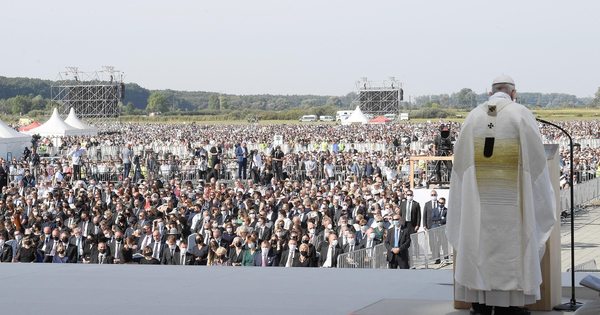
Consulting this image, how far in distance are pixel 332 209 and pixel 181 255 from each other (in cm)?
550

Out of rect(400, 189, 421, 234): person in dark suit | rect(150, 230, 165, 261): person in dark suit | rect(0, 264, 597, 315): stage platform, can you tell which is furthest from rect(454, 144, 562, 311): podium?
rect(400, 189, 421, 234): person in dark suit

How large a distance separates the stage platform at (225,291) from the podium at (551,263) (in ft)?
1.45

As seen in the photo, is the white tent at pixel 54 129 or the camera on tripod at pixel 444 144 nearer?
the camera on tripod at pixel 444 144

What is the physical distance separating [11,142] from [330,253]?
89.5 feet

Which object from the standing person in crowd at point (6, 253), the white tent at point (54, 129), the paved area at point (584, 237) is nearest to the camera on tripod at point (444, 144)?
the paved area at point (584, 237)

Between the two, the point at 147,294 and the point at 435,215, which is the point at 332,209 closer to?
the point at 435,215

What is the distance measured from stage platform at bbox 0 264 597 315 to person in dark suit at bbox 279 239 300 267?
399cm

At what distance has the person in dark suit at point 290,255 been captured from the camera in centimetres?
1212

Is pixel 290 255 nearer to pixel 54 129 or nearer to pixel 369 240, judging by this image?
pixel 369 240

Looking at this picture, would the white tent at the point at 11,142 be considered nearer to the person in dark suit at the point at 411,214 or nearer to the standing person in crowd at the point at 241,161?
the standing person in crowd at the point at 241,161

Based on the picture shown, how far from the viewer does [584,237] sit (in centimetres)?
1930

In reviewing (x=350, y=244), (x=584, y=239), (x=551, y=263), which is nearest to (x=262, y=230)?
(x=350, y=244)

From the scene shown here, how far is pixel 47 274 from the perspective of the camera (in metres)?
7.80

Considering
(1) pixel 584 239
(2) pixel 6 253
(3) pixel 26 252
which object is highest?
(3) pixel 26 252
